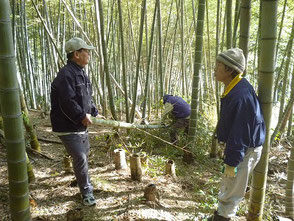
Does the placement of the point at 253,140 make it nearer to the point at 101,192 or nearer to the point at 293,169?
the point at 293,169

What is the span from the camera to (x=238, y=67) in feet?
5.67

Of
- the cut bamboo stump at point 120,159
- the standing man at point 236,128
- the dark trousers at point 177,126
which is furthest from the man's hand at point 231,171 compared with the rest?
the dark trousers at point 177,126

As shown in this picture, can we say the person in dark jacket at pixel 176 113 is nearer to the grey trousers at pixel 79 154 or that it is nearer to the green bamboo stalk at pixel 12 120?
the grey trousers at pixel 79 154

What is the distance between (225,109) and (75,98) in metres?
1.31

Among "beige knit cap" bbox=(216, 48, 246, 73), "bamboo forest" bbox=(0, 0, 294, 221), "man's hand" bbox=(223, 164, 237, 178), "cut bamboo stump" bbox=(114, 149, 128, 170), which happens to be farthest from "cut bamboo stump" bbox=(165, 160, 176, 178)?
"beige knit cap" bbox=(216, 48, 246, 73)

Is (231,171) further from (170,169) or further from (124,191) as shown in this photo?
(170,169)

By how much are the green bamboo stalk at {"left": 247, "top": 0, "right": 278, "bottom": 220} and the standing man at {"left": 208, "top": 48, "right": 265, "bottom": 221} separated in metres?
0.05

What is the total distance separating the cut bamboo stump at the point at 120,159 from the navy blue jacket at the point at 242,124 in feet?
5.85

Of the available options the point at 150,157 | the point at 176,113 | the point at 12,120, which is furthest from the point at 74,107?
the point at 176,113

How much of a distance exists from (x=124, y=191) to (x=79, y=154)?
30.4 inches

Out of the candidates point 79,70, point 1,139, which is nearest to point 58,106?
point 79,70

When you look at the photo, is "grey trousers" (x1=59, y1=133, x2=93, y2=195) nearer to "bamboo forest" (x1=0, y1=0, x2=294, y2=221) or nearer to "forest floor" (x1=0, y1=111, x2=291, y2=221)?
"bamboo forest" (x1=0, y1=0, x2=294, y2=221)

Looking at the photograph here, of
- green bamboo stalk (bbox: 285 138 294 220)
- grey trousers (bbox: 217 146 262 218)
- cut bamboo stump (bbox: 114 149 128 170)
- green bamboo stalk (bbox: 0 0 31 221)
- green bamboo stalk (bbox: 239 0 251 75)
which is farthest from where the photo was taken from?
cut bamboo stump (bbox: 114 149 128 170)

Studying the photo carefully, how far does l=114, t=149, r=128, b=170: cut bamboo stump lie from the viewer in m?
3.19
